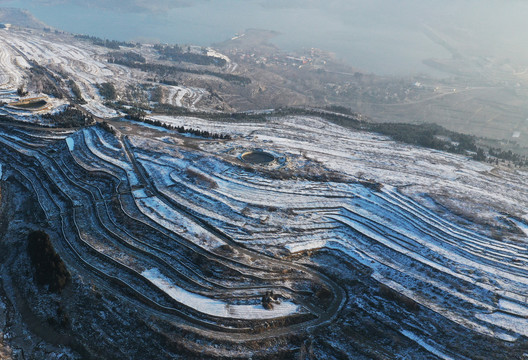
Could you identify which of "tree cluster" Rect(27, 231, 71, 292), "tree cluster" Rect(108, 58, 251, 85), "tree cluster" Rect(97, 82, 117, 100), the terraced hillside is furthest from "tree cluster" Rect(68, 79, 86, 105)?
"tree cluster" Rect(27, 231, 71, 292)

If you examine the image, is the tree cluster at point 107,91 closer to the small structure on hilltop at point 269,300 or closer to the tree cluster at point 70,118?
the tree cluster at point 70,118

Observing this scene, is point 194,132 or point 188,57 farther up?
point 188,57

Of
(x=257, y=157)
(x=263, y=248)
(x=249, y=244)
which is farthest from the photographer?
(x=257, y=157)

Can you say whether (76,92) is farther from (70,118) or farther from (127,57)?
(127,57)

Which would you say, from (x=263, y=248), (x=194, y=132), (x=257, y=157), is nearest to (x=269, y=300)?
(x=263, y=248)

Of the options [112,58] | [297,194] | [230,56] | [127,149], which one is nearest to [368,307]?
[297,194]

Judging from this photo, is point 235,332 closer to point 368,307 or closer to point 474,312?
point 368,307
